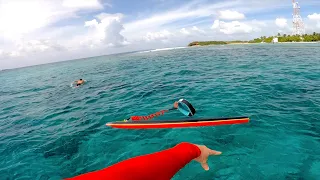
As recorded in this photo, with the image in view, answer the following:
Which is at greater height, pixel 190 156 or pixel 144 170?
pixel 144 170

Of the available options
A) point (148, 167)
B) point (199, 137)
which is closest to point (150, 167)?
point (148, 167)

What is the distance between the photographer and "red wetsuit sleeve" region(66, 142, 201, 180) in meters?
3.78

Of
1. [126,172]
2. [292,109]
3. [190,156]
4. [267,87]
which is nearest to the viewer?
[126,172]

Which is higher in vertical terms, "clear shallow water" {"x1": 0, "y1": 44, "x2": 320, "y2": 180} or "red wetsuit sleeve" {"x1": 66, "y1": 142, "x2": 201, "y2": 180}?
"red wetsuit sleeve" {"x1": 66, "y1": 142, "x2": 201, "y2": 180}

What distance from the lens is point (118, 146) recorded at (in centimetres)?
1008

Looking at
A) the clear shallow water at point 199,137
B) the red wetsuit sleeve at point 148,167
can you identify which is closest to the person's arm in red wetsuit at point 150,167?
the red wetsuit sleeve at point 148,167

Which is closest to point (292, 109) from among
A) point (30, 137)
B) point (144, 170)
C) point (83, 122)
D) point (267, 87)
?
point (267, 87)

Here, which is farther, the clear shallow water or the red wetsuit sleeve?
the clear shallow water

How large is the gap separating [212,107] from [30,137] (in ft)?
38.4

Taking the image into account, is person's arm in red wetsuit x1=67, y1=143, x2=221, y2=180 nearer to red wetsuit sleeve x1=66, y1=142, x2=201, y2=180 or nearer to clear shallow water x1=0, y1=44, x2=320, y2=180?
red wetsuit sleeve x1=66, y1=142, x2=201, y2=180

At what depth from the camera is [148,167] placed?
421 cm

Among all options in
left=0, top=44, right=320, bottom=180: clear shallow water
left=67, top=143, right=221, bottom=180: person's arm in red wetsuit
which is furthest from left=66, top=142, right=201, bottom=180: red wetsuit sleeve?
left=0, top=44, right=320, bottom=180: clear shallow water

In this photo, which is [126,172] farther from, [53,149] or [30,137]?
[30,137]

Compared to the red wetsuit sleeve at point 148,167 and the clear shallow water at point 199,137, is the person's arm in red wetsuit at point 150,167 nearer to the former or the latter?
the red wetsuit sleeve at point 148,167
